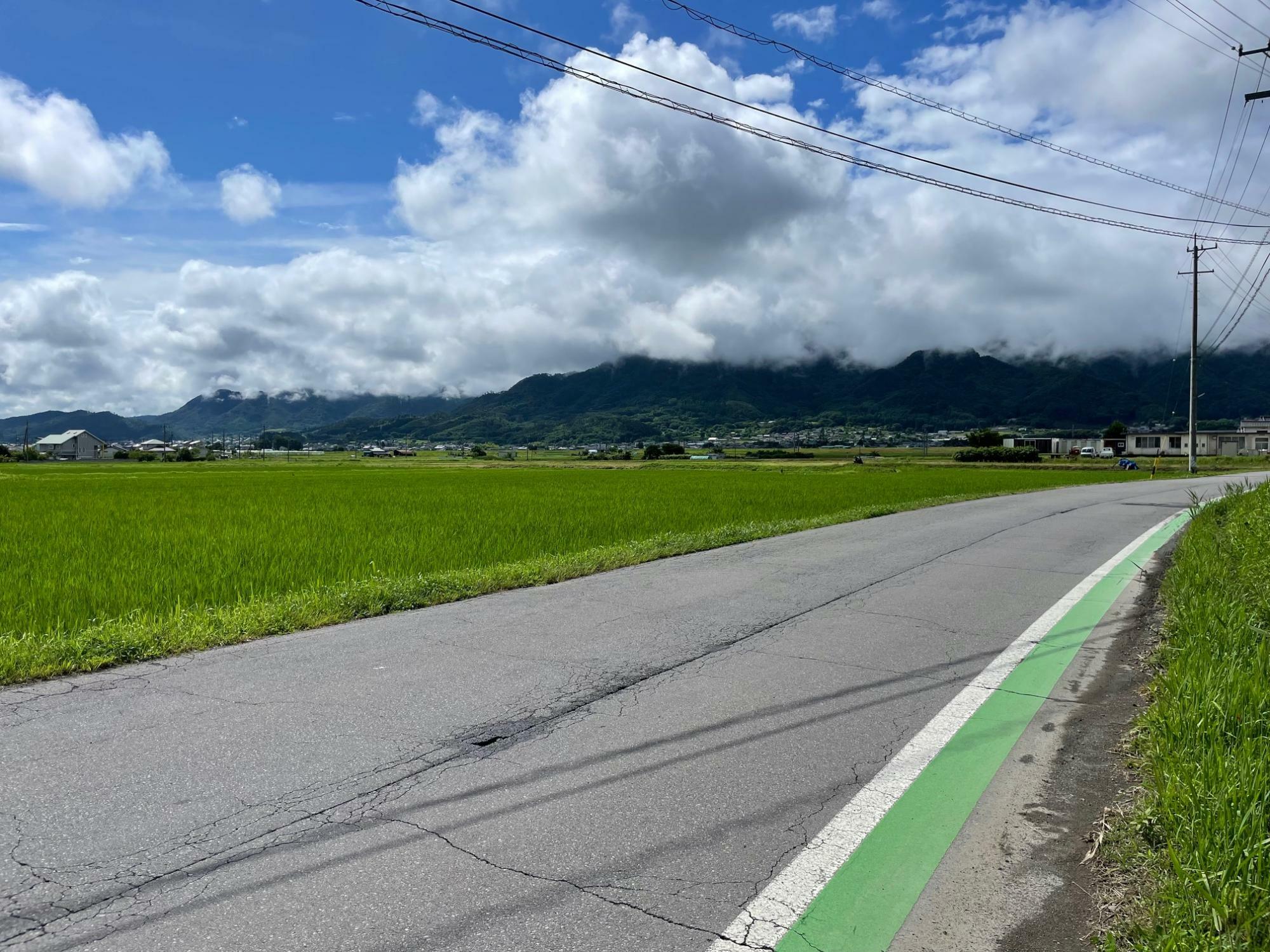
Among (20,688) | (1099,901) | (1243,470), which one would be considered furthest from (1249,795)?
(1243,470)

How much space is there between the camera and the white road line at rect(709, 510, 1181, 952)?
2.70 metres

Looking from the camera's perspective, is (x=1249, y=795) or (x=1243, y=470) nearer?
(x=1249, y=795)

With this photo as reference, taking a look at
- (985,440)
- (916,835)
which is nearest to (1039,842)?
(916,835)

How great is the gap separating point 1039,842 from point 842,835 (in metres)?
0.81

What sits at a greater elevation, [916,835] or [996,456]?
[916,835]

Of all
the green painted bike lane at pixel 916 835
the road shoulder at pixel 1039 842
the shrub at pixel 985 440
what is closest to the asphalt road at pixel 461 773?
the green painted bike lane at pixel 916 835

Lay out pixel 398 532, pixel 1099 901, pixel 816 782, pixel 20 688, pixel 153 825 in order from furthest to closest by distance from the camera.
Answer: pixel 398 532 < pixel 20 688 < pixel 816 782 < pixel 153 825 < pixel 1099 901

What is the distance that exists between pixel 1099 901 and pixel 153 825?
3.67 metres

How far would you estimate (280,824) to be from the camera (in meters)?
3.36

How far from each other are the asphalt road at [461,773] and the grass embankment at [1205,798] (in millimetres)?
1155

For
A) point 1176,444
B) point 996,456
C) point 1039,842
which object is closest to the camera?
point 1039,842

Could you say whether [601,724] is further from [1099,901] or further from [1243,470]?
[1243,470]

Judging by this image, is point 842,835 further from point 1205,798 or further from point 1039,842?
point 1205,798

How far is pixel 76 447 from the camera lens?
446 feet
